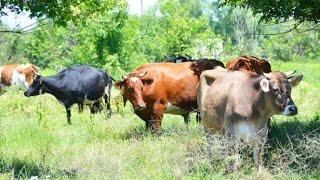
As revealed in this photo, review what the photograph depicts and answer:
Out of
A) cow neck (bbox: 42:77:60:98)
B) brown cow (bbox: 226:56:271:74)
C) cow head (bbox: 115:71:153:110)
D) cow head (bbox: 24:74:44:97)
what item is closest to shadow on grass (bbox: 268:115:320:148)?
brown cow (bbox: 226:56:271:74)

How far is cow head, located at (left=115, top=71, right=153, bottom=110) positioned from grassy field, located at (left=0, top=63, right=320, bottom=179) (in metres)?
0.56

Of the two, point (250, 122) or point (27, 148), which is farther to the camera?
point (27, 148)

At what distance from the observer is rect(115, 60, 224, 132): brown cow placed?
426 inches

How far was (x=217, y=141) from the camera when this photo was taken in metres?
6.92

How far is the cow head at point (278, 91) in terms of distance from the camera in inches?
275

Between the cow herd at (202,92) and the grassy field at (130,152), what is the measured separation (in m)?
0.36


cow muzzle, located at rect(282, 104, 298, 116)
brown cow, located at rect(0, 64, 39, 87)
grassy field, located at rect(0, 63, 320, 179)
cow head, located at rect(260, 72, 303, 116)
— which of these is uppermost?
cow head, located at rect(260, 72, 303, 116)

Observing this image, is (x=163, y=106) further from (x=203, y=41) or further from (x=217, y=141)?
(x=203, y=41)

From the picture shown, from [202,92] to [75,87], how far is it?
5.92 metres

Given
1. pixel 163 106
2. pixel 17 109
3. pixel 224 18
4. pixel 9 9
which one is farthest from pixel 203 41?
pixel 224 18

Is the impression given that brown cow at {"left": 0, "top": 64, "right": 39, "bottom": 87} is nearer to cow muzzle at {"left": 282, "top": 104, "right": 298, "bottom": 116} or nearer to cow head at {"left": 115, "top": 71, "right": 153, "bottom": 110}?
cow head at {"left": 115, "top": 71, "right": 153, "bottom": 110}

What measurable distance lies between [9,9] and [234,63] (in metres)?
4.96

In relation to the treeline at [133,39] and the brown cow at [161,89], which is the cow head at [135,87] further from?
the treeline at [133,39]

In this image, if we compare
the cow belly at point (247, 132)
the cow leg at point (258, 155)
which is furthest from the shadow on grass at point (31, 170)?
the cow leg at point (258, 155)
